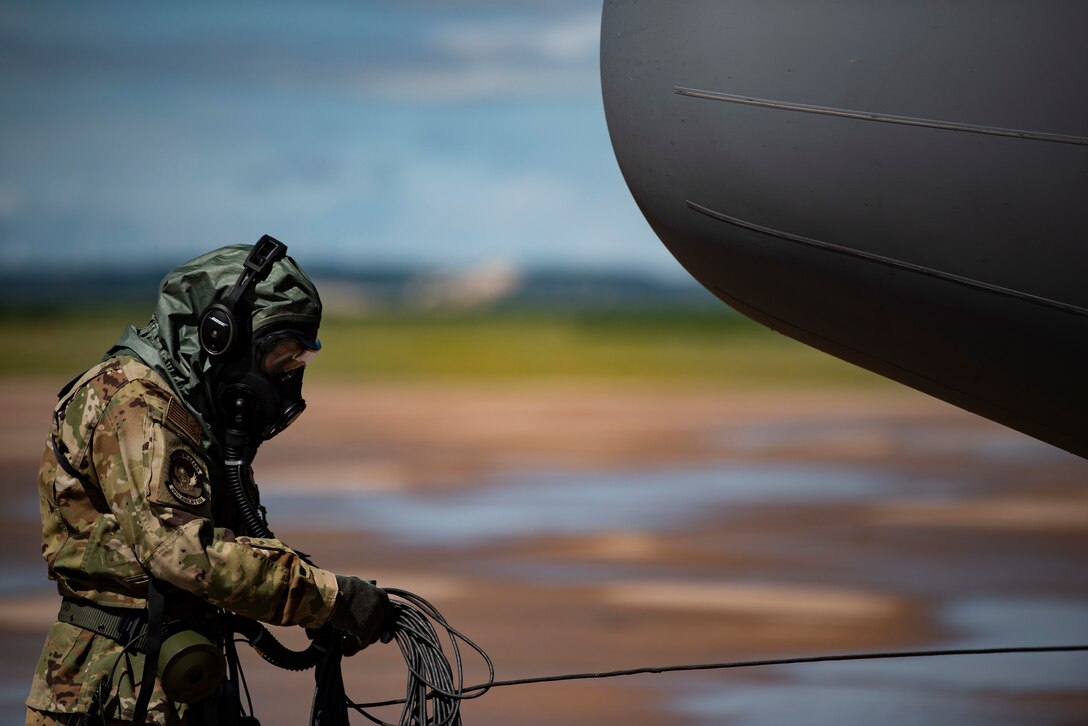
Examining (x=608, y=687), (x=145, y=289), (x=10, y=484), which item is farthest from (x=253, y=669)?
(x=145, y=289)

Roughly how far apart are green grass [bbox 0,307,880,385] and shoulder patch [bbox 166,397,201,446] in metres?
12.6

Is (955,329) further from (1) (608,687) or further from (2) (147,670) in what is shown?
(1) (608,687)

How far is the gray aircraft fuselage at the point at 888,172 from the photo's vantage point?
9.20 ft

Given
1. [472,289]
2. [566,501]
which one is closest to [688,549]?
[566,501]

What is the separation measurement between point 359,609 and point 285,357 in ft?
1.88

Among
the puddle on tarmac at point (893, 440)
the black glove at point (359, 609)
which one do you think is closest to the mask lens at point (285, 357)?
the black glove at point (359, 609)

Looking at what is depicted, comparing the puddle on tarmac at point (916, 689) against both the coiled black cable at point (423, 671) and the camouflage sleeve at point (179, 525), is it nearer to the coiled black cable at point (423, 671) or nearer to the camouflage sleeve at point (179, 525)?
the coiled black cable at point (423, 671)

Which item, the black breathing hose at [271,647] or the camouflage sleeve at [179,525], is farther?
the black breathing hose at [271,647]

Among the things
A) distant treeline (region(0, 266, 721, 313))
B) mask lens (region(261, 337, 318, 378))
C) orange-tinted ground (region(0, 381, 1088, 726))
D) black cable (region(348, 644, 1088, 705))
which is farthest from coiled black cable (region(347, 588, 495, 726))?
distant treeline (region(0, 266, 721, 313))

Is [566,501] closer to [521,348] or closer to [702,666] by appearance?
[702,666]

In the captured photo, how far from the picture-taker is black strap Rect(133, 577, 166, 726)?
262 cm

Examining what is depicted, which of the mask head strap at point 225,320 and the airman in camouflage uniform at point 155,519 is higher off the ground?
the mask head strap at point 225,320

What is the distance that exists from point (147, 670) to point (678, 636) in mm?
3601

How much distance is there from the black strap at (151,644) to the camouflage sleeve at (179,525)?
0.05 m
